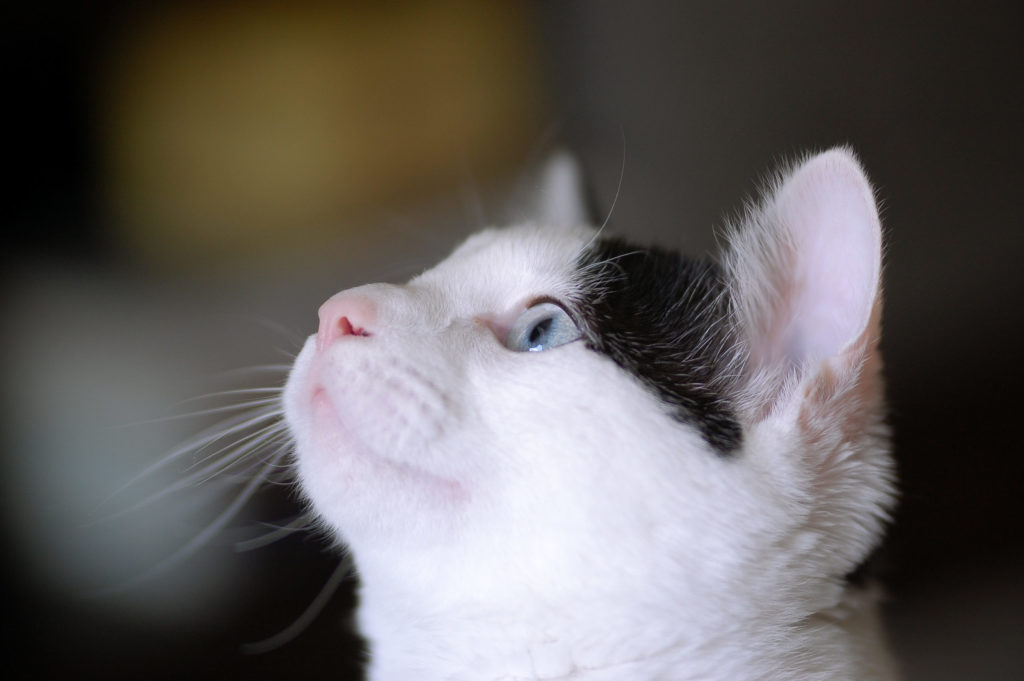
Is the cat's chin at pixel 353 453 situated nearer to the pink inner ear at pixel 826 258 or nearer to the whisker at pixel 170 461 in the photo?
the whisker at pixel 170 461

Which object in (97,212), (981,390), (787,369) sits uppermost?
(97,212)

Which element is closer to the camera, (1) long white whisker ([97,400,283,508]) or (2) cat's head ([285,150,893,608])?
(2) cat's head ([285,150,893,608])

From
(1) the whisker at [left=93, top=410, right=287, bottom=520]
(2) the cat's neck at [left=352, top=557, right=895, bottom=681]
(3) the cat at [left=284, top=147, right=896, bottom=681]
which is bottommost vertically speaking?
(2) the cat's neck at [left=352, top=557, right=895, bottom=681]

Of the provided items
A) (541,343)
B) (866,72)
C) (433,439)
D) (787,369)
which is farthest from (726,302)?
(866,72)

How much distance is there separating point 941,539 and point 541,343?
77 cm

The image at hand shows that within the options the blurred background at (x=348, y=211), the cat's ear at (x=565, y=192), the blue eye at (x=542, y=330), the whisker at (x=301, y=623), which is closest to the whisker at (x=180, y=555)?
the blurred background at (x=348, y=211)

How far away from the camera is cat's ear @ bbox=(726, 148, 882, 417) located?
624 millimetres

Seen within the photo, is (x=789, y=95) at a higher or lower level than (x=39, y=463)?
higher

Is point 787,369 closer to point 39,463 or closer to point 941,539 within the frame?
point 941,539

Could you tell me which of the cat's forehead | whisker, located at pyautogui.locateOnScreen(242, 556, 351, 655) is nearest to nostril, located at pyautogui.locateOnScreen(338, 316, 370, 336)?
the cat's forehead

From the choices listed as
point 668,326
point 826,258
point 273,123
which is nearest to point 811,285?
point 826,258

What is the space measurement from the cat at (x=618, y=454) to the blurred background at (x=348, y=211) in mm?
188

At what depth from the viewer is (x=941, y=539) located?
1089 millimetres

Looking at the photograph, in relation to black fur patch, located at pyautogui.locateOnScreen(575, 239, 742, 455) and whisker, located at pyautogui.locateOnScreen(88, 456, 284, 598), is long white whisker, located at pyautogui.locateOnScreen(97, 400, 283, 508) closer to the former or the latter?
whisker, located at pyautogui.locateOnScreen(88, 456, 284, 598)
